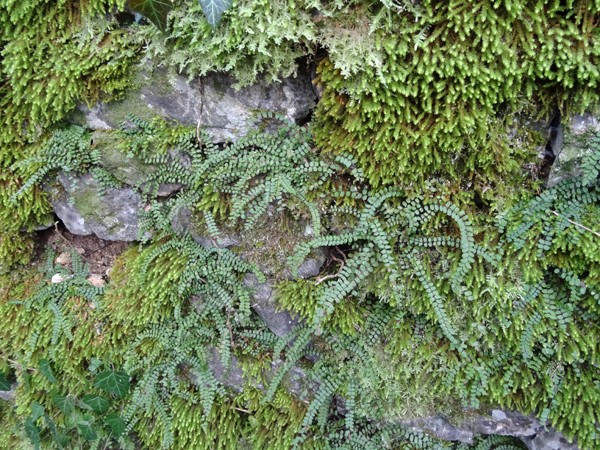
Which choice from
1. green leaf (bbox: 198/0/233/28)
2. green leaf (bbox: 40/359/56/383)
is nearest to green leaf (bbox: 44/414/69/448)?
green leaf (bbox: 40/359/56/383)

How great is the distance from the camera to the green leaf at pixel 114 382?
3.38 metres

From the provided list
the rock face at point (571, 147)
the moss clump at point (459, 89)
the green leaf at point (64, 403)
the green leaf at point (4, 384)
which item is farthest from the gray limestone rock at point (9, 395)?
the rock face at point (571, 147)

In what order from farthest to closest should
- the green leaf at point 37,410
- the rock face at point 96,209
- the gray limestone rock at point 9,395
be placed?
the gray limestone rock at point 9,395 < the green leaf at point 37,410 < the rock face at point 96,209

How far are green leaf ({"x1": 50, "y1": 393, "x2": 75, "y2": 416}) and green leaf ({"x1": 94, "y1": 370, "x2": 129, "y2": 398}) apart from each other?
0.42 m

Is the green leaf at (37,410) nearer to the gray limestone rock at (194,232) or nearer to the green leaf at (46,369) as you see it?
the green leaf at (46,369)

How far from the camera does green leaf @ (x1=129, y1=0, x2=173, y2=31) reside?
2.58m

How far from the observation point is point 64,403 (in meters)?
3.54

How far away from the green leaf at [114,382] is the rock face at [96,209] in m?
1.10

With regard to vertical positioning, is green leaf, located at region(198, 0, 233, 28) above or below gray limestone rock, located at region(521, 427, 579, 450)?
above

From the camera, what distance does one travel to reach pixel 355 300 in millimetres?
3041

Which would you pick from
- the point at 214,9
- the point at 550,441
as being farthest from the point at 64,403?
the point at 550,441

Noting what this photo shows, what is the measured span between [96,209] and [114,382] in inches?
55.7

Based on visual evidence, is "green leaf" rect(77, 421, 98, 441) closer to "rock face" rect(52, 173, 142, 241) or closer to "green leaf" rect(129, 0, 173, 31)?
"rock face" rect(52, 173, 142, 241)

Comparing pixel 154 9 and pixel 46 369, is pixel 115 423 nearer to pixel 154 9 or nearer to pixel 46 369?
pixel 46 369
